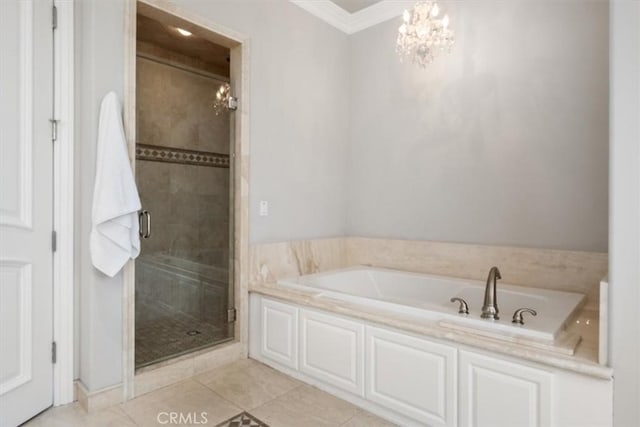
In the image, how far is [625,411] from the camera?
1.26 m

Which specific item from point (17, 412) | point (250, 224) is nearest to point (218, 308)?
point (250, 224)

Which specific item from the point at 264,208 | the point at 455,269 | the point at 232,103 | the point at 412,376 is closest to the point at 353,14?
the point at 232,103

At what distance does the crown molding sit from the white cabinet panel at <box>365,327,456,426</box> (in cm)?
263

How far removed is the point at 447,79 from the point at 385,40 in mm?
760

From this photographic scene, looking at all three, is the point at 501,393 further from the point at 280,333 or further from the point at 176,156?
the point at 176,156

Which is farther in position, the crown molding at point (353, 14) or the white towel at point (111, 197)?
the crown molding at point (353, 14)

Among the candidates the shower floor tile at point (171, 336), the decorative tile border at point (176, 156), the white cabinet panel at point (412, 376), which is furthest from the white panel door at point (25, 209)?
the white cabinet panel at point (412, 376)

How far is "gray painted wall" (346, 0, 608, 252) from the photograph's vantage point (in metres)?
2.21

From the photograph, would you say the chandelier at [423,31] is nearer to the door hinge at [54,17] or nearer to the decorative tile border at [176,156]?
the decorative tile border at [176,156]

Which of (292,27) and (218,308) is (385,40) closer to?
(292,27)

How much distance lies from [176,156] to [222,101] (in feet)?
3.50

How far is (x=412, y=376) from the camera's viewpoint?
1.72m

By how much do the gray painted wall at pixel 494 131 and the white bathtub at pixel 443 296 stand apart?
1.27 feet

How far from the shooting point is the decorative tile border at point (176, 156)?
331 cm
